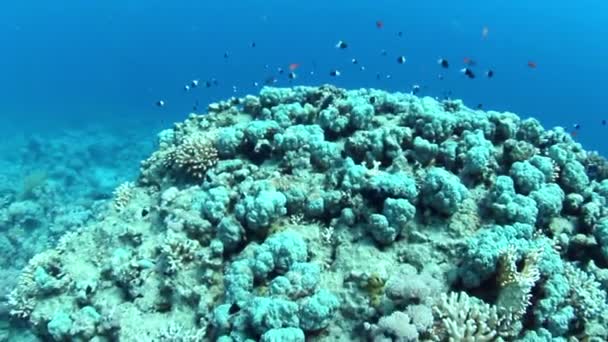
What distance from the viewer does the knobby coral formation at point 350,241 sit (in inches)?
224

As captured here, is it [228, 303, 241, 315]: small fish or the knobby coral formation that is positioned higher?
the knobby coral formation

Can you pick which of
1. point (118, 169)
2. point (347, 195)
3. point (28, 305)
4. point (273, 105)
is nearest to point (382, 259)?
point (347, 195)

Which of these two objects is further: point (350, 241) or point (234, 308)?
point (350, 241)

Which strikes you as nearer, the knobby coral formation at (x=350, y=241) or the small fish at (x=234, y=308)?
the knobby coral formation at (x=350, y=241)

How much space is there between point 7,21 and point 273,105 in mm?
177589

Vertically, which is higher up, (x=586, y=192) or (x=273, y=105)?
(x=273, y=105)

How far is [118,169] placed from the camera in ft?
104

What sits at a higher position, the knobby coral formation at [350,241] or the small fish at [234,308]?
the knobby coral formation at [350,241]

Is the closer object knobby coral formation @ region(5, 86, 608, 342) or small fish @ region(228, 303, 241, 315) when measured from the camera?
knobby coral formation @ region(5, 86, 608, 342)

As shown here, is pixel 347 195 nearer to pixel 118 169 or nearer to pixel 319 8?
pixel 118 169

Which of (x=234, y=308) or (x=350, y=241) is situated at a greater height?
(x=350, y=241)

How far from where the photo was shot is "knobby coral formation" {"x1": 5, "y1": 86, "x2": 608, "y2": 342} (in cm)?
568

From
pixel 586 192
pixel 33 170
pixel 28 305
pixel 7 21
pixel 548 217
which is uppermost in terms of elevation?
pixel 7 21

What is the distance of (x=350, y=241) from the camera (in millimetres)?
6676
